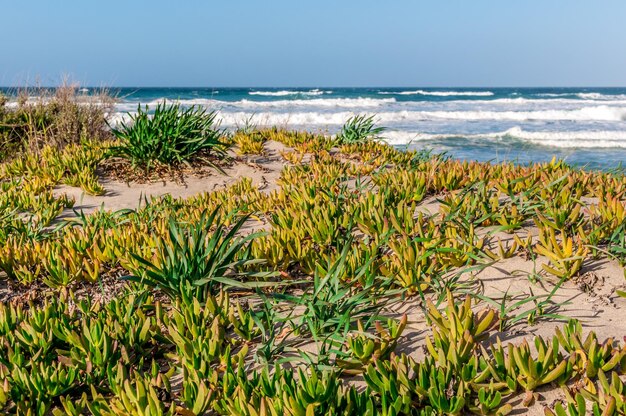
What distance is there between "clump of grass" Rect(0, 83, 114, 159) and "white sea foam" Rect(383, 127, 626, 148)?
40.4 feet

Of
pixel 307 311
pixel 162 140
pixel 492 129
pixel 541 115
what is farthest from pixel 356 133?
pixel 541 115

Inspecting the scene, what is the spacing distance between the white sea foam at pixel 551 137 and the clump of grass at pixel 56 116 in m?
12.3

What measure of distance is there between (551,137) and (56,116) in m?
19.5

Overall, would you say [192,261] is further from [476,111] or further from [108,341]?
[476,111]

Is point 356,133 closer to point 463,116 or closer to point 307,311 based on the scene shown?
→ point 307,311

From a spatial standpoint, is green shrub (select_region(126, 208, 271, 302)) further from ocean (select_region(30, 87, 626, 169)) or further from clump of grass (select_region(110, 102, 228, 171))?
clump of grass (select_region(110, 102, 228, 171))

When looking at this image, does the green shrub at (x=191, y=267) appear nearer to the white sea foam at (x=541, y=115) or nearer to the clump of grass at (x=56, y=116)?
the clump of grass at (x=56, y=116)

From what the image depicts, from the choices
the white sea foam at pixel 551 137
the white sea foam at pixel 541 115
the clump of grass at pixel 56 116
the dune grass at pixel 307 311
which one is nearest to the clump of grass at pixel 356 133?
the dune grass at pixel 307 311

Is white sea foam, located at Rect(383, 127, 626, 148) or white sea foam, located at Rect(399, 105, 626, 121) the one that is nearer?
white sea foam, located at Rect(383, 127, 626, 148)

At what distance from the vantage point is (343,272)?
325 cm

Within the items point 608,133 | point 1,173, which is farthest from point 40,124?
point 608,133

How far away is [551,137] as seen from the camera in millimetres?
22719

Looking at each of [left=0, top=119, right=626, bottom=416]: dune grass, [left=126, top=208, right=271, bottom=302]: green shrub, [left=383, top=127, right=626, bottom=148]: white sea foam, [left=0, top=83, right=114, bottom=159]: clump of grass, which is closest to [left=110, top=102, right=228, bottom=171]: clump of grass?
[left=0, top=119, right=626, bottom=416]: dune grass

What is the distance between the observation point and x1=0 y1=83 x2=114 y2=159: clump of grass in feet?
31.2
